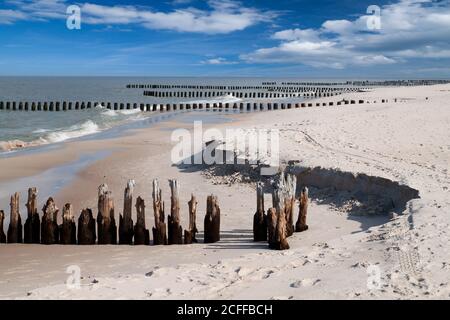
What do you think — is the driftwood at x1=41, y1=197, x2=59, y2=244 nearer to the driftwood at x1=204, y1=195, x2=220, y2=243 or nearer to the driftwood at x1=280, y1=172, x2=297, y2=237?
the driftwood at x1=204, y1=195, x2=220, y2=243

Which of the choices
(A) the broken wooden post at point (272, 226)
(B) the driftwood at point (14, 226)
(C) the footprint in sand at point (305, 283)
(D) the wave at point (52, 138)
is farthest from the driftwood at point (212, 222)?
(D) the wave at point (52, 138)

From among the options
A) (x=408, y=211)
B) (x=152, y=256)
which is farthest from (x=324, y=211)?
(x=152, y=256)

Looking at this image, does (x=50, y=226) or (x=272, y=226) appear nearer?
(x=272, y=226)

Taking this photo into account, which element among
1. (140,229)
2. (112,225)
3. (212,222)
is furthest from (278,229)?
(112,225)

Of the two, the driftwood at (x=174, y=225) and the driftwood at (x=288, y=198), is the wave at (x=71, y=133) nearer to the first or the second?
the driftwood at (x=174, y=225)

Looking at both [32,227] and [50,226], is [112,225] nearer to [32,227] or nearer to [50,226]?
[50,226]

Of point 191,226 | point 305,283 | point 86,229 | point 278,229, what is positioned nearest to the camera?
point 305,283
